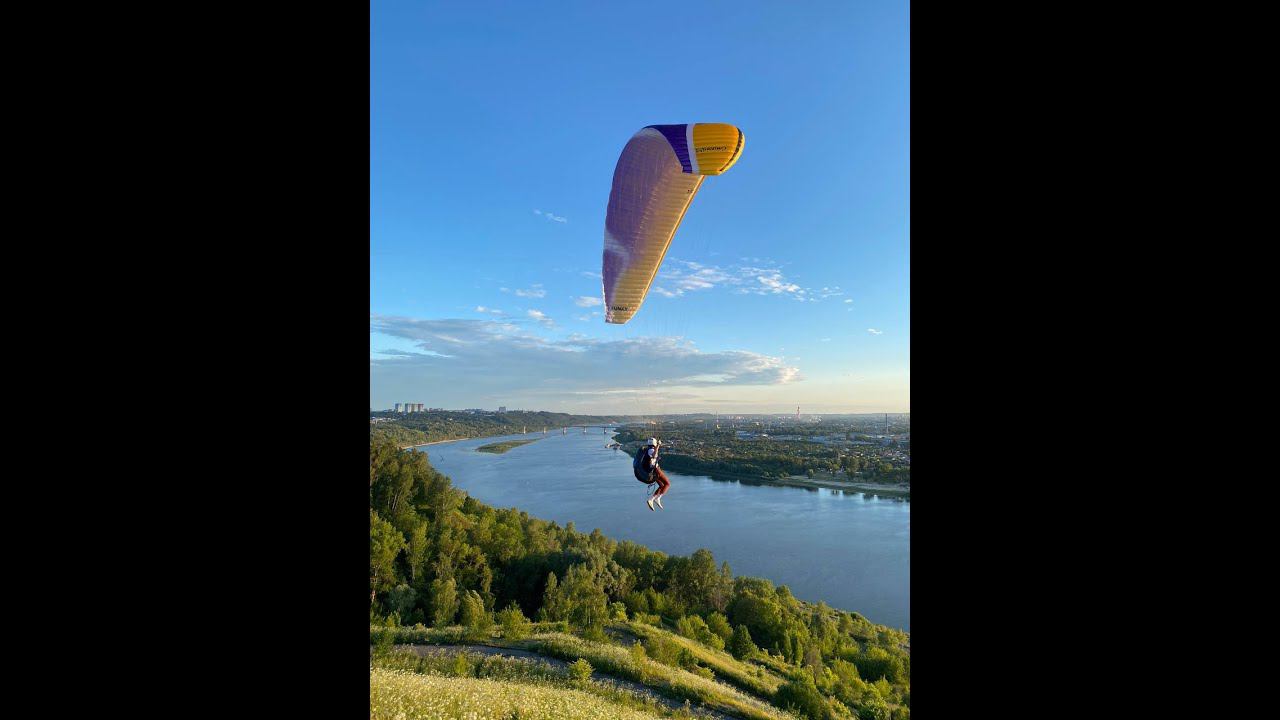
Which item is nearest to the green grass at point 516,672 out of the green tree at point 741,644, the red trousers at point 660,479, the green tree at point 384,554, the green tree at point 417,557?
the red trousers at point 660,479

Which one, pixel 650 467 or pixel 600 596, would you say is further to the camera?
pixel 600 596

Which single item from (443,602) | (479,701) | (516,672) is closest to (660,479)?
(479,701)

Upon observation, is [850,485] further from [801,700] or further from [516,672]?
[516,672]

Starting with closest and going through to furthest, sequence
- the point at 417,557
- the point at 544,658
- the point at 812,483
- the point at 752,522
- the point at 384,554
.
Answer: the point at 544,658
the point at 384,554
the point at 417,557
the point at 752,522
the point at 812,483
